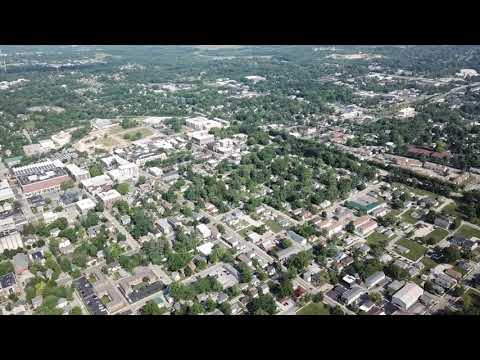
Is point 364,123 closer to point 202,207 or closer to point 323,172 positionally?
point 323,172

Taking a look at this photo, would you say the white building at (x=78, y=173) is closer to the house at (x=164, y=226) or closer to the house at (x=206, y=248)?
the house at (x=164, y=226)

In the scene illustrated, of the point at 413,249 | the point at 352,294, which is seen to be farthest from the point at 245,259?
the point at 413,249

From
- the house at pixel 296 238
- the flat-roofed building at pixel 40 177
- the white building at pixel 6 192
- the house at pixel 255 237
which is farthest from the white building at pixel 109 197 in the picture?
the house at pixel 296 238

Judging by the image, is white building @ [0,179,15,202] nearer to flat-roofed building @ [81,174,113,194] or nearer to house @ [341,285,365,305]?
flat-roofed building @ [81,174,113,194]

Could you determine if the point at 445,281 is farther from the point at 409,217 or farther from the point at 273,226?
the point at 273,226

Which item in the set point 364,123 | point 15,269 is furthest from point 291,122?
point 15,269

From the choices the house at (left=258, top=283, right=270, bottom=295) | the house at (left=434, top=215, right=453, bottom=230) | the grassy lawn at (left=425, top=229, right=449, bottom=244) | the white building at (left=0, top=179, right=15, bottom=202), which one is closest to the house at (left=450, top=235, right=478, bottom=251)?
the grassy lawn at (left=425, top=229, right=449, bottom=244)
